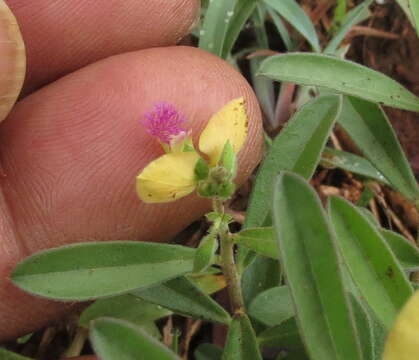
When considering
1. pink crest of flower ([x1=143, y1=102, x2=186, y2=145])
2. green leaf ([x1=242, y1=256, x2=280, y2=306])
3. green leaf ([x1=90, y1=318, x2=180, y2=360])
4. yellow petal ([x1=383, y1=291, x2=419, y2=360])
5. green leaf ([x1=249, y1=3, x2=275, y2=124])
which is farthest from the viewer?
green leaf ([x1=249, y1=3, x2=275, y2=124])

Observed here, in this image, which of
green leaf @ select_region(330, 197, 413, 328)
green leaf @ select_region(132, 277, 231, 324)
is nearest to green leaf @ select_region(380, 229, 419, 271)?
green leaf @ select_region(330, 197, 413, 328)

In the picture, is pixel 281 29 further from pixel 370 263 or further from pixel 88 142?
pixel 370 263

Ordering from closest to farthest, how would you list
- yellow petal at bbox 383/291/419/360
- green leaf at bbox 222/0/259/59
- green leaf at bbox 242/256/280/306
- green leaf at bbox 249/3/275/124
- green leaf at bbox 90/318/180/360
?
yellow petal at bbox 383/291/419/360
green leaf at bbox 90/318/180/360
green leaf at bbox 242/256/280/306
green leaf at bbox 222/0/259/59
green leaf at bbox 249/3/275/124

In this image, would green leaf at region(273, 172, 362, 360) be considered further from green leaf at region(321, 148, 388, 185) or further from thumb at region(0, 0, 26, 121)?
green leaf at region(321, 148, 388, 185)

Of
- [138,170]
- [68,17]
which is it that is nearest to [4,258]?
[138,170]

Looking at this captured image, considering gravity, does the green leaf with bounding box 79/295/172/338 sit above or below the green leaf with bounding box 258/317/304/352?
below

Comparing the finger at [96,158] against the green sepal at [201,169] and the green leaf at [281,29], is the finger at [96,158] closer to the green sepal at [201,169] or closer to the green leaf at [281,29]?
the green sepal at [201,169]
